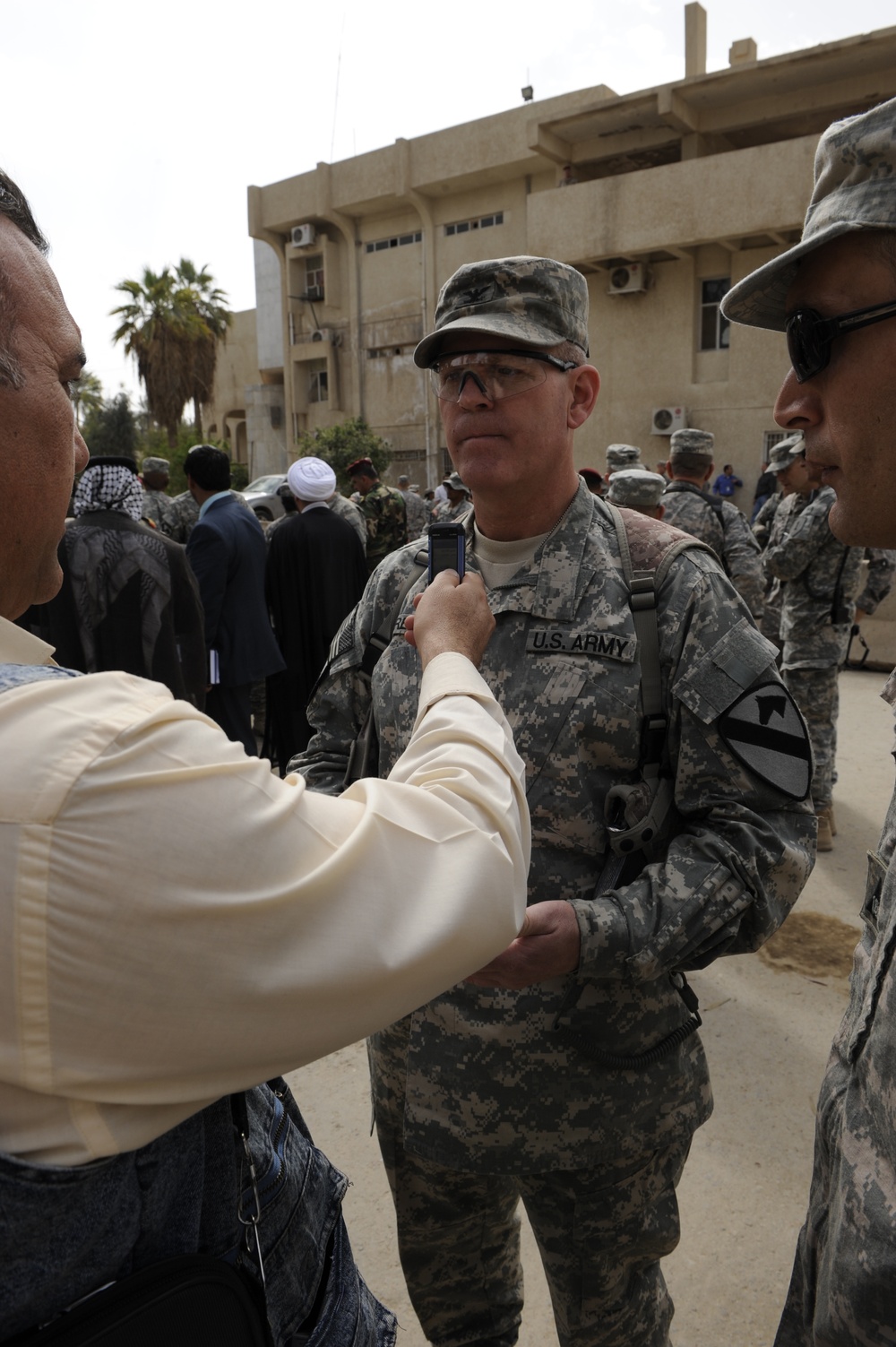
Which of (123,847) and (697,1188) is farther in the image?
(697,1188)

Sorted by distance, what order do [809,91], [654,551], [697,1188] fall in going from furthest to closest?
[809,91] < [697,1188] < [654,551]

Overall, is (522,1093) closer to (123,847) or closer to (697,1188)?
(123,847)

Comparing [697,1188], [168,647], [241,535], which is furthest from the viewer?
[241,535]

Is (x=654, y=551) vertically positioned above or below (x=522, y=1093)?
above

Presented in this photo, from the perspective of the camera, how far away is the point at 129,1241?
2.95ft

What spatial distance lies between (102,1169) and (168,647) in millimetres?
3977

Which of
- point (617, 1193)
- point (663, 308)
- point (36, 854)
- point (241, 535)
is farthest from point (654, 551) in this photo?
point (663, 308)

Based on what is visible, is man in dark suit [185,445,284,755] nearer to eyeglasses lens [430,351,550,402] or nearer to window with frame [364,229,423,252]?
eyeglasses lens [430,351,550,402]

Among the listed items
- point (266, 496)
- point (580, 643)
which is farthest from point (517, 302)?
point (266, 496)

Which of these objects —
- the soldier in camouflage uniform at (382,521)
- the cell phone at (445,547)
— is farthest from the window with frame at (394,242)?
the cell phone at (445,547)

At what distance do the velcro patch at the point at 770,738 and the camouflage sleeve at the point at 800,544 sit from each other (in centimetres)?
383

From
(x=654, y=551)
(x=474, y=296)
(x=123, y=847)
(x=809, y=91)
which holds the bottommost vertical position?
(x=123, y=847)

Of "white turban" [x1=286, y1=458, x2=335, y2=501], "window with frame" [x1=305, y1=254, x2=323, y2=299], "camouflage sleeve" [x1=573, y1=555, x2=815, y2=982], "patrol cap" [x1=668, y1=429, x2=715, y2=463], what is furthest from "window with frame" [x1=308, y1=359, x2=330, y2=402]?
"camouflage sleeve" [x1=573, y1=555, x2=815, y2=982]

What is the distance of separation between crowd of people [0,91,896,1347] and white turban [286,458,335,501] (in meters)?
4.25
